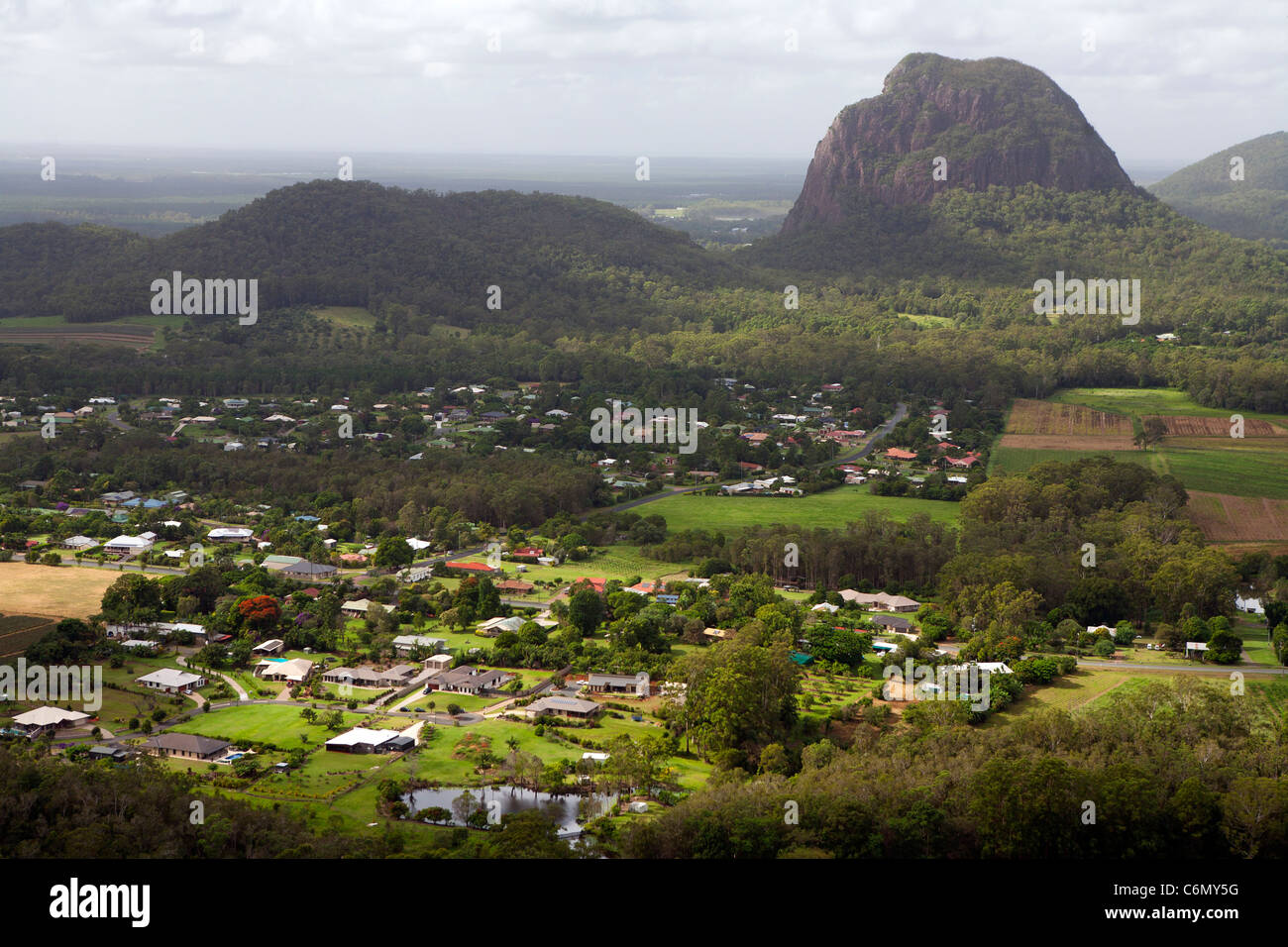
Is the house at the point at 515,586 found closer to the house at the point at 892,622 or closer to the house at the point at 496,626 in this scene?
the house at the point at 496,626

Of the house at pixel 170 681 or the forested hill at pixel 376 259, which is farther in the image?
the forested hill at pixel 376 259

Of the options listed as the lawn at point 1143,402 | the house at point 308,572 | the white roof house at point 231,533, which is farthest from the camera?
the lawn at point 1143,402

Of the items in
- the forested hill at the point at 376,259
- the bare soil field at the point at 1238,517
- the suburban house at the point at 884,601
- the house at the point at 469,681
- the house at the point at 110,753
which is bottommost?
Result: the house at the point at 110,753

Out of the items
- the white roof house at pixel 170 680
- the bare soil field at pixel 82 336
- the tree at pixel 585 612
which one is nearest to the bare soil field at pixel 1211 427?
the tree at pixel 585 612

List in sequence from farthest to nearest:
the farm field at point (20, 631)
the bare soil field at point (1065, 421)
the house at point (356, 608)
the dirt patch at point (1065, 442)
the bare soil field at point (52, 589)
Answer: the bare soil field at point (1065, 421) → the dirt patch at point (1065, 442) → the house at point (356, 608) → the bare soil field at point (52, 589) → the farm field at point (20, 631)

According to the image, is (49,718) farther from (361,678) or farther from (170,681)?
(361,678)

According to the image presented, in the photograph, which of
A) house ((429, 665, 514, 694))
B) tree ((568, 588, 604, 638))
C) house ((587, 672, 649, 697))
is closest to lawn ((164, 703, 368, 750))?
house ((429, 665, 514, 694))
